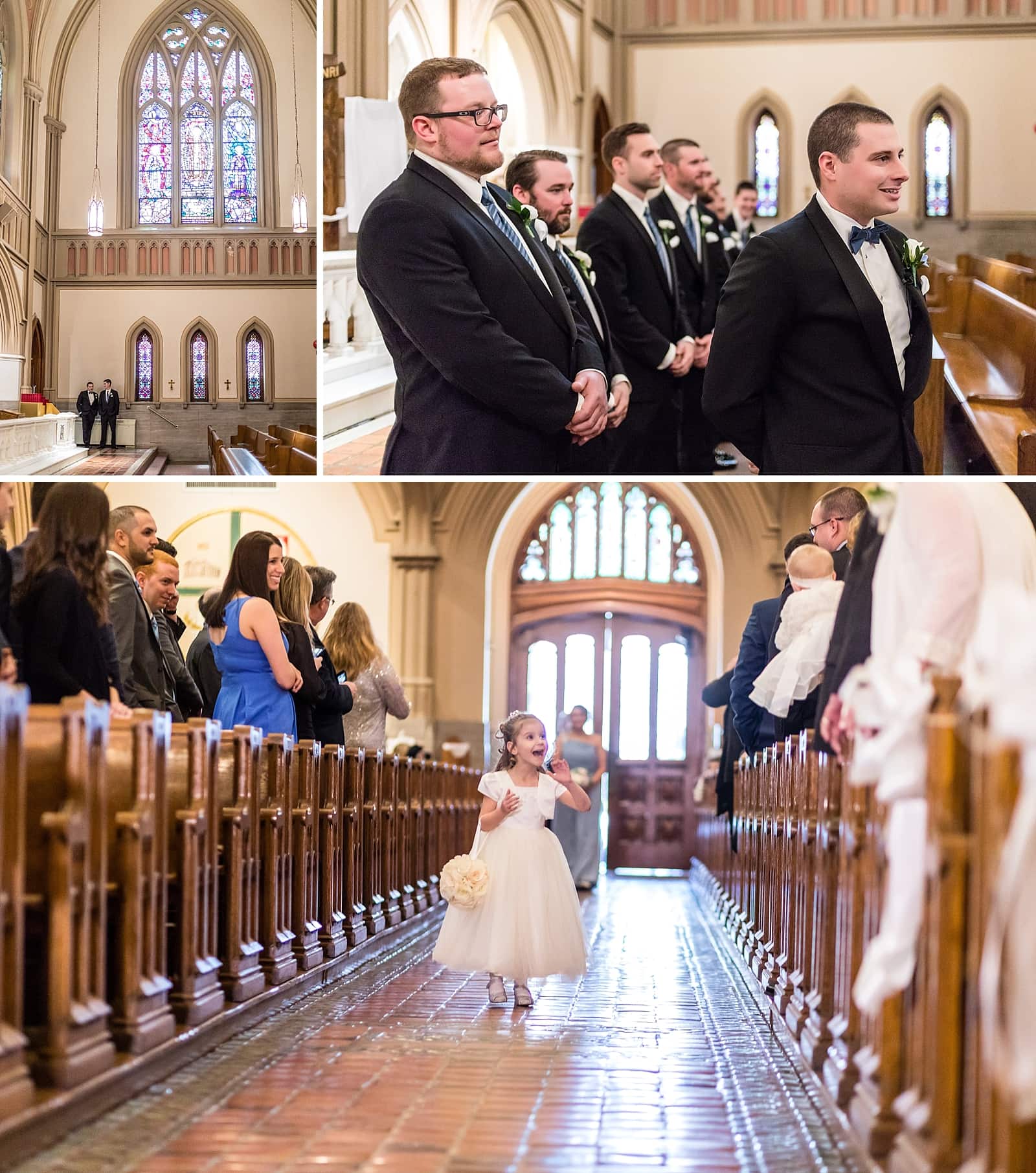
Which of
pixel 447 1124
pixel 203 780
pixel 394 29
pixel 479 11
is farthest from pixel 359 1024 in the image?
pixel 479 11

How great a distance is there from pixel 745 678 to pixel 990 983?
3.71 metres

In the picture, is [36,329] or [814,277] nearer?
[814,277]

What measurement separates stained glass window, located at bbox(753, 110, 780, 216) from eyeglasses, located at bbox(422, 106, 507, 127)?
794 cm

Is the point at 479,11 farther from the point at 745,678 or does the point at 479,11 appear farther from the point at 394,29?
the point at 745,678

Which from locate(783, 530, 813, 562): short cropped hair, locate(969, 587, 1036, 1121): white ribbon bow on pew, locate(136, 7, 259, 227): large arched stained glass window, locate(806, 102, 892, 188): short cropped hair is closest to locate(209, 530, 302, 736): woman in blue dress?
locate(136, 7, 259, 227): large arched stained glass window

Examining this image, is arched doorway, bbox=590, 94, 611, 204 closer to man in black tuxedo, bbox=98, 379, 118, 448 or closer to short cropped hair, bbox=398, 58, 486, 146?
man in black tuxedo, bbox=98, 379, 118, 448

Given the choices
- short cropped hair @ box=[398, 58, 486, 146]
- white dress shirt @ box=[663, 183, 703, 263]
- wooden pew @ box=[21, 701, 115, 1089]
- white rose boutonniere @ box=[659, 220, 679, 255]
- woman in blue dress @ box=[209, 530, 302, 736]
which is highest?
white dress shirt @ box=[663, 183, 703, 263]

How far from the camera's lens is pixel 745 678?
215 inches

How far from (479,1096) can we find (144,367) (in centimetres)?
297

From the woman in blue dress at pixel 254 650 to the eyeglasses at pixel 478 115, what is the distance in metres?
1.39

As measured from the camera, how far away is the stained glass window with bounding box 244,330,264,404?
5137mm

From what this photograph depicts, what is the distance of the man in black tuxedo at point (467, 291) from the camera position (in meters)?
3.81

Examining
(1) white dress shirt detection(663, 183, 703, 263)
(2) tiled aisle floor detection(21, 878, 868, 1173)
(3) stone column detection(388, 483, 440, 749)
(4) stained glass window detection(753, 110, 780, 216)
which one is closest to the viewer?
(2) tiled aisle floor detection(21, 878, 868, 1173)

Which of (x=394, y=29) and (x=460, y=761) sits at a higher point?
(x=394, y=29)
